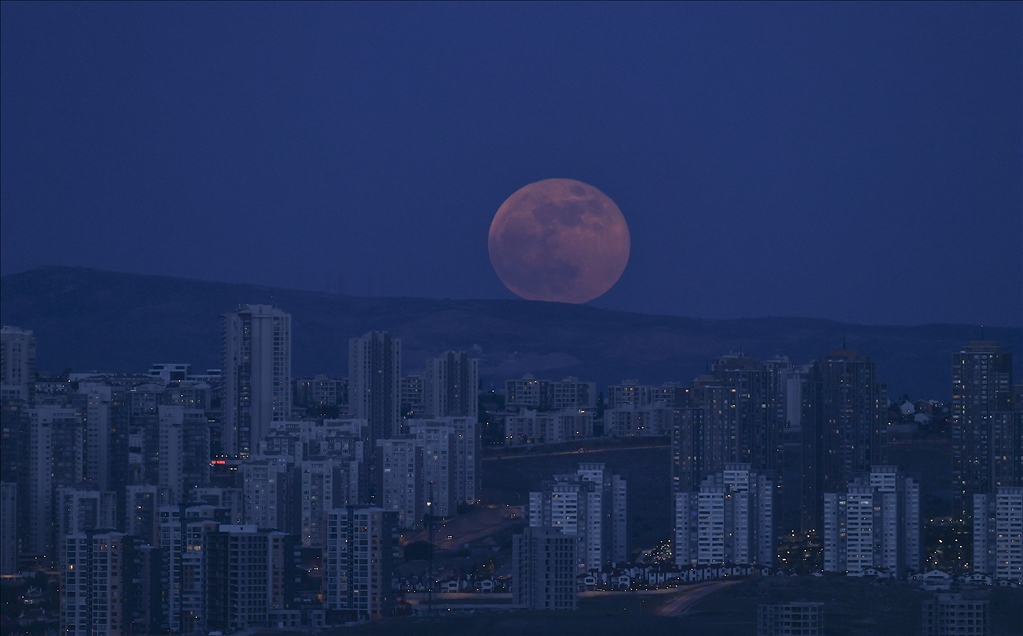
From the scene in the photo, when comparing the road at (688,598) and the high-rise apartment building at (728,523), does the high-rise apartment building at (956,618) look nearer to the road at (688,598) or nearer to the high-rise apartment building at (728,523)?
the road at (688,598)

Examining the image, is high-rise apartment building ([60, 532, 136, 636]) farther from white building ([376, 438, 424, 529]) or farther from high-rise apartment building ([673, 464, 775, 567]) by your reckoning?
white building ([376, 438, 424, 529])

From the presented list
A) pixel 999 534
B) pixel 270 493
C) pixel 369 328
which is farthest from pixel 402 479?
pixel 369 328

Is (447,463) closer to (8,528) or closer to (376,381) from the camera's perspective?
(8,528)

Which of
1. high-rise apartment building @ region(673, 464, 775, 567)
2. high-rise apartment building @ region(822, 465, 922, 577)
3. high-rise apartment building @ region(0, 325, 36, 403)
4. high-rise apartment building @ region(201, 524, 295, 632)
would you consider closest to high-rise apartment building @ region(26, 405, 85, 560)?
high-rise apartment building @ region(0, 325, 36, 403)

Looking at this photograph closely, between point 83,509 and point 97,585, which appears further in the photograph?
point 83,509

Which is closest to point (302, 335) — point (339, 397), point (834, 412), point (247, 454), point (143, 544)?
point (339, 397)

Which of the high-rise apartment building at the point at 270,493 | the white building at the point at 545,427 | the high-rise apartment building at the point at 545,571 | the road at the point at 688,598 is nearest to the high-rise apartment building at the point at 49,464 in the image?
the high-rise apartment building at the point at 270,493
